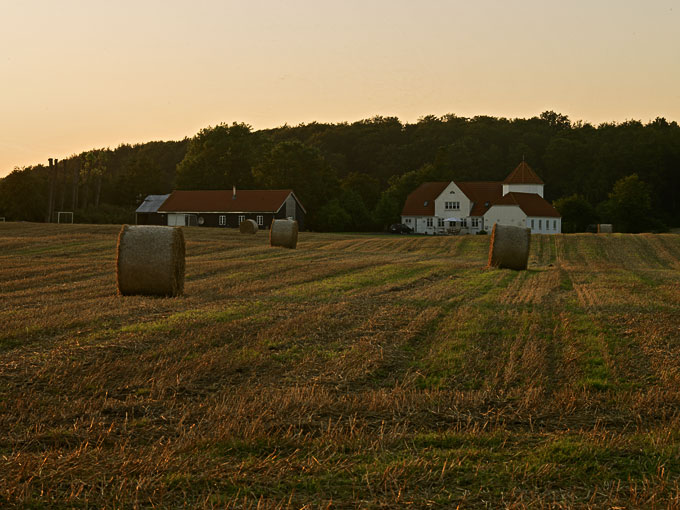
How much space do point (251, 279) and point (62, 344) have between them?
391 inches

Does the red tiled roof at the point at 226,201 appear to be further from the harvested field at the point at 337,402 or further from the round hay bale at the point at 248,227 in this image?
the harvested field at the point at 337,402

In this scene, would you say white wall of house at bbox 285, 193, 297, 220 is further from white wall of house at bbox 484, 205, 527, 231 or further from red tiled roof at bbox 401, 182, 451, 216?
white wall of house at bbox 484, 205, 527, 231

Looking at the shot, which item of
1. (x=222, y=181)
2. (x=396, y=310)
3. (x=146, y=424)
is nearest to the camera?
(x=146, y=424)

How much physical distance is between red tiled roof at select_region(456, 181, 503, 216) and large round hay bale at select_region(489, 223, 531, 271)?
2478 inches

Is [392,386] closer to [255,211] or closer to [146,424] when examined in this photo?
[146,424]

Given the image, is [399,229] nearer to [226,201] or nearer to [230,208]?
[230,208]

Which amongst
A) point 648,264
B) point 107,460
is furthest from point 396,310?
point 648,264

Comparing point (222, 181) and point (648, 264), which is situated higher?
point (222, 181)

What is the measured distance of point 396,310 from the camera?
13086 mm

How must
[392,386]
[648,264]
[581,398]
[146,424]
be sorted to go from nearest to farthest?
[146,424] → [581,398] → [392,386] → [648,264]

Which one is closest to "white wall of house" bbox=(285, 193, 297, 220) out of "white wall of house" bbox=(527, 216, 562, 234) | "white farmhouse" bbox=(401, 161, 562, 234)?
"white farmhouse" bbox=(401, 161, 562, 234)

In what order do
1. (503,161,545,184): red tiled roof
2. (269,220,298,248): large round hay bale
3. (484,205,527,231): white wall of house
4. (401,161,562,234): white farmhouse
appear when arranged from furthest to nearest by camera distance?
(503,161,545,184): red tiled roof, (401,161,562,234): white farmhouse, (484,205,527,231): white wall of house, (269,220,298,248): large round hay bale

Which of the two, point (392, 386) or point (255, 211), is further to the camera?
point (255, 211)

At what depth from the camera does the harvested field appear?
15.5 ft
